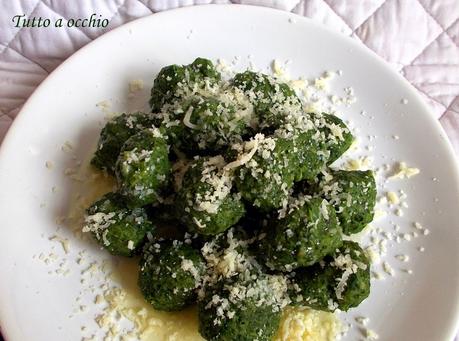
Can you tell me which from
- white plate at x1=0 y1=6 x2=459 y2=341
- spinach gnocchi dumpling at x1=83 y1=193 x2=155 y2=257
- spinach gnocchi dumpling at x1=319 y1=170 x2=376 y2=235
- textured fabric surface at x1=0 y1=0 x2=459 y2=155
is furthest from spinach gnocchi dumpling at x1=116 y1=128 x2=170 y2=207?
textured fabric surface at x1=0 y1=0 x2=459 y2=155

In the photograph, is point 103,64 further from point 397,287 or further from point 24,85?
point 397,287

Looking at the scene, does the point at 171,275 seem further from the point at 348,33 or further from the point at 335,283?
the point at 348,33

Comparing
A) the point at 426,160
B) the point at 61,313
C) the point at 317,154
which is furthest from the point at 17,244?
the point at 426,160

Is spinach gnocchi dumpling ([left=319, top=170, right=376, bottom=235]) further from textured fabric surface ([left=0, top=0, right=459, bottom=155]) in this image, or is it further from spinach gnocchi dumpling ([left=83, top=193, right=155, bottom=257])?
textured fabric surface ([left=0, top=0, right=459, bottom=155])

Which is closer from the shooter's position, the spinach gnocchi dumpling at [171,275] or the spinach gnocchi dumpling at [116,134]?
the spinach gnocchi dumpling at [171,275]

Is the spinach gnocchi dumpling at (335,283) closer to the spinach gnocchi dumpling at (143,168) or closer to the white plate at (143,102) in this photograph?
the white plate at (143,102)

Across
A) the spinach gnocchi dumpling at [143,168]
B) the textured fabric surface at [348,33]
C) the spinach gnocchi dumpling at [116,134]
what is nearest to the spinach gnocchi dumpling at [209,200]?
the spinach gnocchi dumpling at [143,168]
